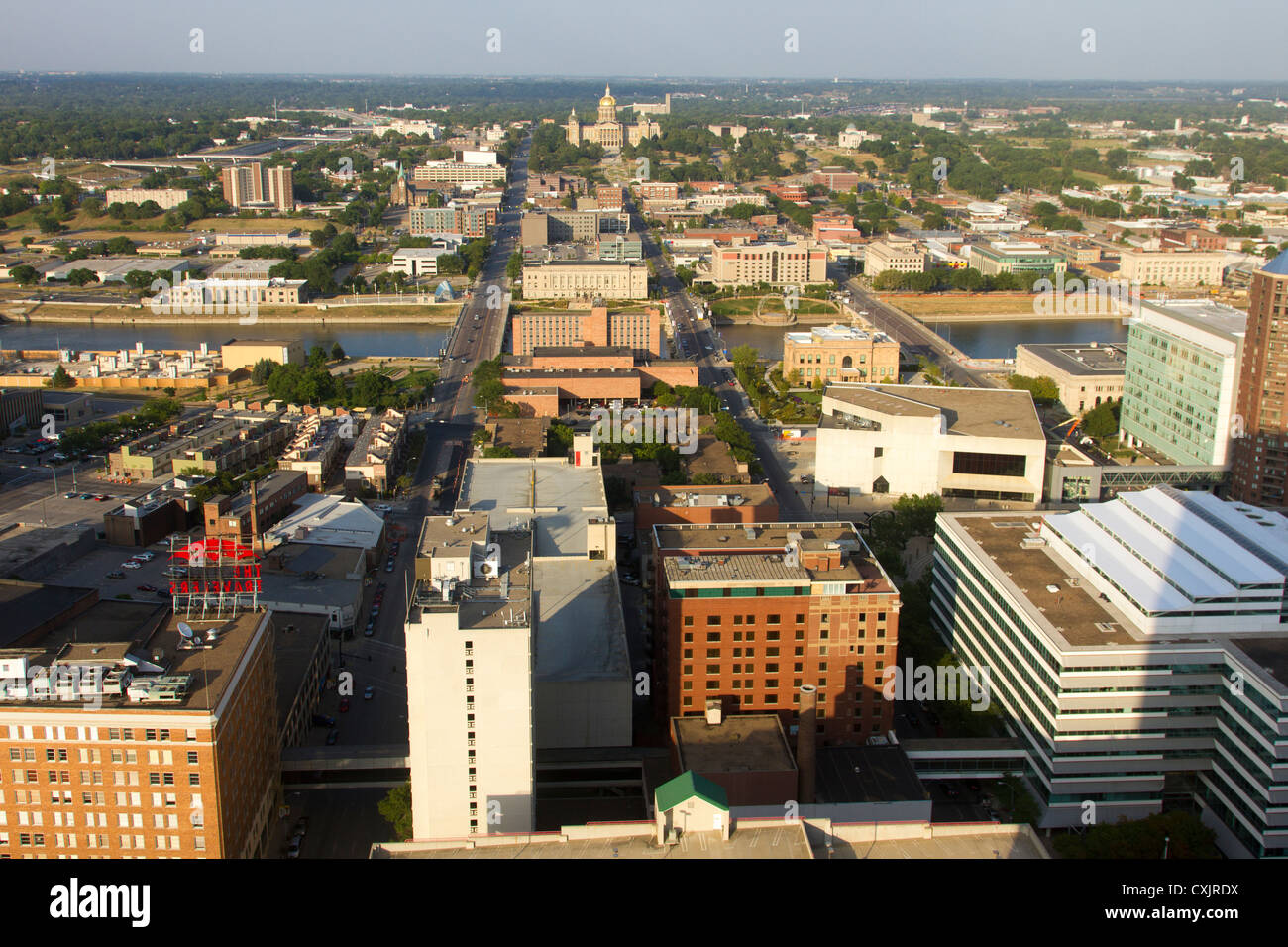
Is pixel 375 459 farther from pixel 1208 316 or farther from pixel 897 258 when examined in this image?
pixel 897 258

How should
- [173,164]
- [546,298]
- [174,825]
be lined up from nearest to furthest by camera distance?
[174,825], [546,298], [173,164]

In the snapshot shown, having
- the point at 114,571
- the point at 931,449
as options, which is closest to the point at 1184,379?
the point at 931,449

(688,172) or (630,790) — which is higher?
(688,172)

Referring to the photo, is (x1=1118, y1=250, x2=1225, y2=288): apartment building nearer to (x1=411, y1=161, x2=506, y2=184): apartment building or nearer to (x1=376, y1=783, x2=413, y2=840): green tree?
(x1=376, y1=783, x2=413, y2=840): green tree

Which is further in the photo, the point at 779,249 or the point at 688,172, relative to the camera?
the point at 688,172

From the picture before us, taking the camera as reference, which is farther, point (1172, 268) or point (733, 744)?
point (1172, 268)

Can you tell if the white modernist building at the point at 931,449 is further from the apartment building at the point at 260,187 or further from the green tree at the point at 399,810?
the apartment building at the point at 260,187

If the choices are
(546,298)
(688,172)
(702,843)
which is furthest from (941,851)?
(688,172)

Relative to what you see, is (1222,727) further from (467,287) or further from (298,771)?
(467,287)
